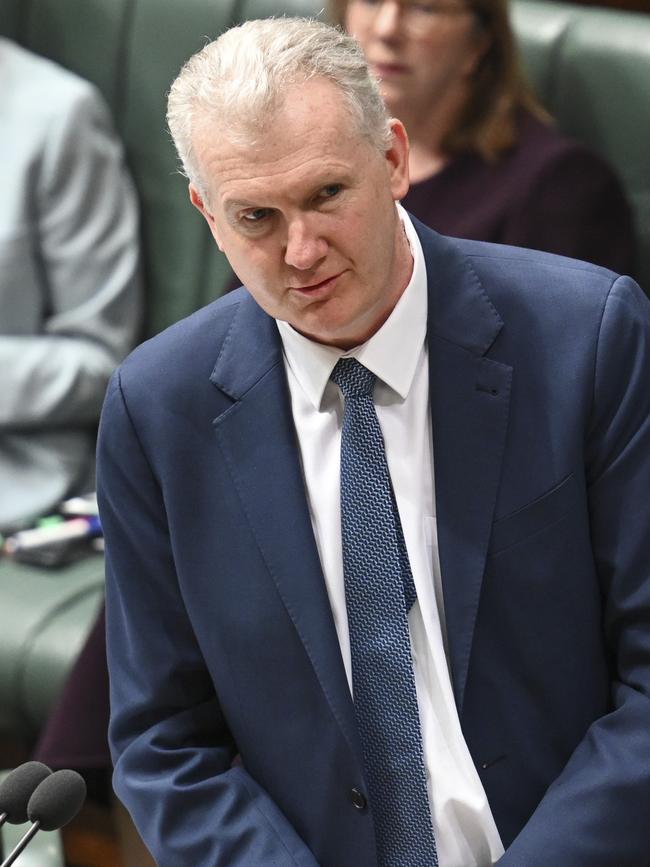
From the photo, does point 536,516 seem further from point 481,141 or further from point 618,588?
point 481,141

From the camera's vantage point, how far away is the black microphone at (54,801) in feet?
4.23

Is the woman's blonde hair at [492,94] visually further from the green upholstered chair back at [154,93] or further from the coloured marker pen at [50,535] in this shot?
the coloured marker pen at [50,535]

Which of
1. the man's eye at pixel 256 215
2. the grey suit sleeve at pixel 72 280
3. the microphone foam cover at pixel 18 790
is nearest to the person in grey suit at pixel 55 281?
the grey suit sleeve at pixel 72 280

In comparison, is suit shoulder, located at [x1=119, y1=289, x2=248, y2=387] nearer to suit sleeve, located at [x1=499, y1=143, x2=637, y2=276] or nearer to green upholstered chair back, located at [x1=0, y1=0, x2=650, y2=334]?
suit sleeve, located at [x1=499, y1=143, x2=637, y2=276]

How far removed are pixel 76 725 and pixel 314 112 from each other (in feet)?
4.18

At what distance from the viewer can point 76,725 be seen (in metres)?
2.37

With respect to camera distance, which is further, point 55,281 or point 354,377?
point 55,281

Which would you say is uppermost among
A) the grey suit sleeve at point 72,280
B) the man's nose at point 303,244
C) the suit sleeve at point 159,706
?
the man's nose at point 303,244

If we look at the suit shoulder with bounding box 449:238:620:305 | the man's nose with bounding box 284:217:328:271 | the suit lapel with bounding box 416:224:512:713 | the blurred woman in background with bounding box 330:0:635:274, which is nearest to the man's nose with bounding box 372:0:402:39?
the blurred woman in background with bounding box 330:0:635:274

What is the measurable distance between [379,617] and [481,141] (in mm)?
1201

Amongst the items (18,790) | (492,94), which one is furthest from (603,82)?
(18,790)

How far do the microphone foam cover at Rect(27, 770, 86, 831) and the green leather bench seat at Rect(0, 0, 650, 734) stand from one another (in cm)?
139

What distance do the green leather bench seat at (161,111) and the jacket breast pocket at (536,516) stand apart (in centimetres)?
132

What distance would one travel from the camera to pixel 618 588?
5.12 ft
